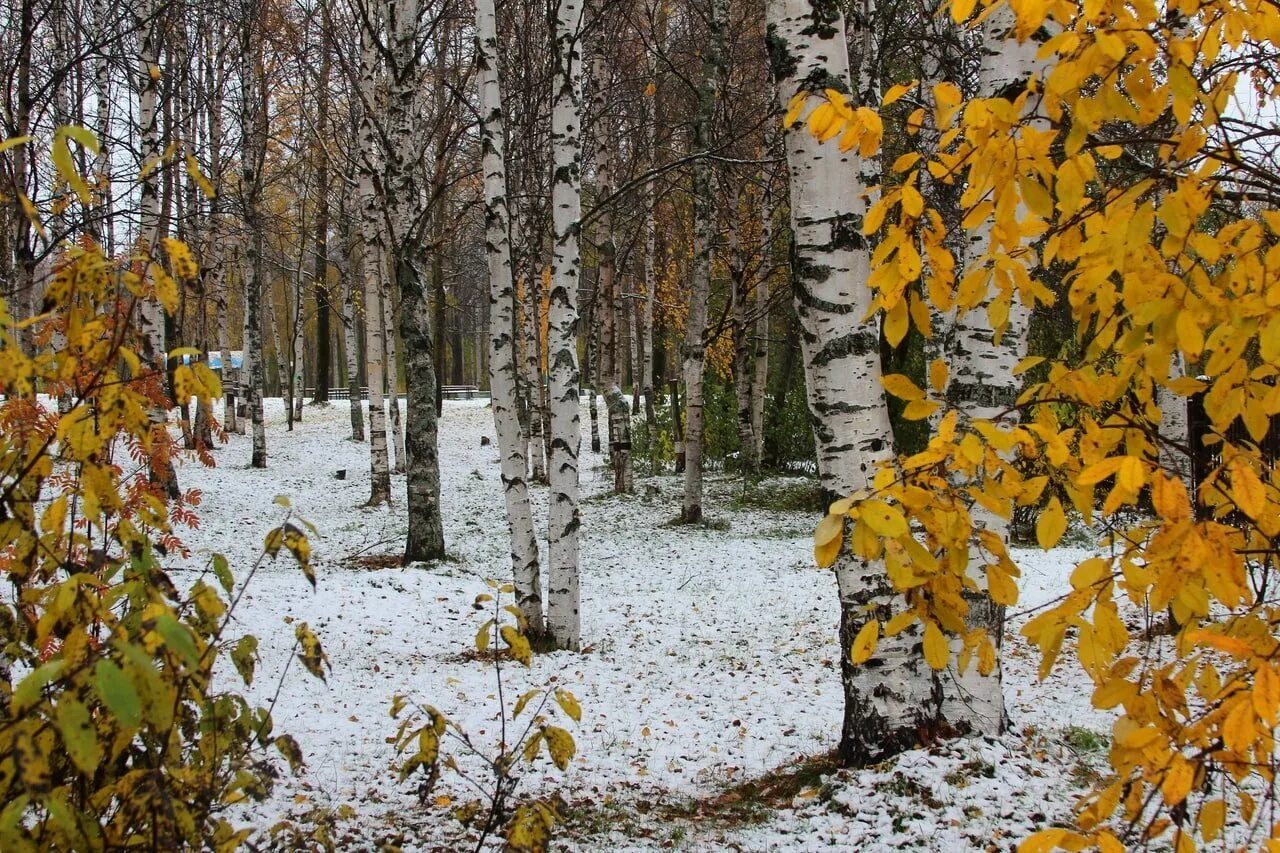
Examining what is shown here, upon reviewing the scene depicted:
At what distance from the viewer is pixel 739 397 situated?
14125 mm

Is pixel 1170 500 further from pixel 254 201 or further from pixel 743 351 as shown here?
pixel 254 201

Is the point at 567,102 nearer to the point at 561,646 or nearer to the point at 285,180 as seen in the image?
the point at 561,646

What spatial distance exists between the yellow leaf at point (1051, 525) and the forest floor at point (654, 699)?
184cm

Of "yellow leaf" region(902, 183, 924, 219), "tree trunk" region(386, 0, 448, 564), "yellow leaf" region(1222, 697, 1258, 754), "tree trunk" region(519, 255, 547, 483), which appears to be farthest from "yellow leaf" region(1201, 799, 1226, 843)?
"tree trunk" region(519, 255, 547, 483)

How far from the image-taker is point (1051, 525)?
1310mm

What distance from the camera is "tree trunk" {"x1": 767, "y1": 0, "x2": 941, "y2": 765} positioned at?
122 inches

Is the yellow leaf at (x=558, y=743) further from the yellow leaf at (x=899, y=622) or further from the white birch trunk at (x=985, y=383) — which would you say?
the white birch trunk at (x=985, y=383)

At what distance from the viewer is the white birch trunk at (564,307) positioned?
540 centimetres

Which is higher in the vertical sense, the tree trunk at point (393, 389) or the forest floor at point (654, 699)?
the tree trunk at point (393, 389)

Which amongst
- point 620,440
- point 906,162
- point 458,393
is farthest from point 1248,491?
point 458,393

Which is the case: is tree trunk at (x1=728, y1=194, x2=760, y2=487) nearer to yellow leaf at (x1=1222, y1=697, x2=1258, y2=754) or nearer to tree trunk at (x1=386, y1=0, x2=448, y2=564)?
tree trunk at (x1=386, y1=0, x2=448, y2=564)

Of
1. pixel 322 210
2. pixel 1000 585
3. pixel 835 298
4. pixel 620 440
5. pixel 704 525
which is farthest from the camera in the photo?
pixel 322 210

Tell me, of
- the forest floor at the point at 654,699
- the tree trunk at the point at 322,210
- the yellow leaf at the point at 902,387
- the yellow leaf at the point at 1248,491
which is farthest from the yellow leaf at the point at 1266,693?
the tree trunk at the point at 322,210

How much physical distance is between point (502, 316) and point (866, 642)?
468 centimetres
